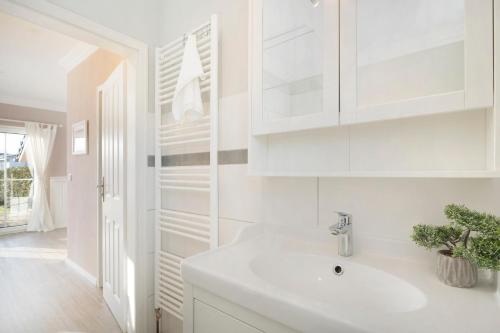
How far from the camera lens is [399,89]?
0.88 metres

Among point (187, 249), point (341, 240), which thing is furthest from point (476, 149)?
point (187, 249)

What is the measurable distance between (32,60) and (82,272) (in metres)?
2.75

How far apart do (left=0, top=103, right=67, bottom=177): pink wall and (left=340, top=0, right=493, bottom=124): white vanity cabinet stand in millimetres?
6252

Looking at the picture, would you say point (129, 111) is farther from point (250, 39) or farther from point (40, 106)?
point (40, 106)

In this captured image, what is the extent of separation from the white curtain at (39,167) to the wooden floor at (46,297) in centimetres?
129

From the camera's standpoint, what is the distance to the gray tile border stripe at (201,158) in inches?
54.6

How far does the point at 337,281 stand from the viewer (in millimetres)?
932

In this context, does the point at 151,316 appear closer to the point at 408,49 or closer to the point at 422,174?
the point at 422,174

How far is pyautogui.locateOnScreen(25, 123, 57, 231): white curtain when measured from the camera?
5000 mm

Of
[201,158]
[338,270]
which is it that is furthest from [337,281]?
[201,158]

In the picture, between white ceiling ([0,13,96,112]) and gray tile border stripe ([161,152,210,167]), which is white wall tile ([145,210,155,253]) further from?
white ceiling ([0,13,96,112])

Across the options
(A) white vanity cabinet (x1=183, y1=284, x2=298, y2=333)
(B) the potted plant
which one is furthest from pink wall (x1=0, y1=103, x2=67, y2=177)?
(B) the potted plant

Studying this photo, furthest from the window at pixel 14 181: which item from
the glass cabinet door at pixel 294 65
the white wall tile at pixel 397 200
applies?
the white wall tile at pixel 397 200

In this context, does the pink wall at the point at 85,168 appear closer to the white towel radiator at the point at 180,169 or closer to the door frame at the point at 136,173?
the door frame at the point at 136,173
